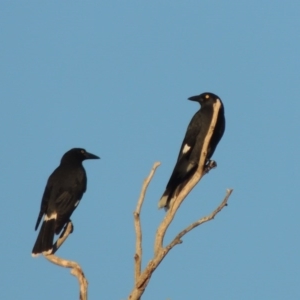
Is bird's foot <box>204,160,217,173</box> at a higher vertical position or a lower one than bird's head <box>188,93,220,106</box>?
lower

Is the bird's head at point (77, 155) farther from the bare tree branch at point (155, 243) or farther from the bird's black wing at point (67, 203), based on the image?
the bare tree branch at point (155, 243)

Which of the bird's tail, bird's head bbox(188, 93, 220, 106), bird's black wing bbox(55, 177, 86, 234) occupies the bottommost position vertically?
the bird's tail

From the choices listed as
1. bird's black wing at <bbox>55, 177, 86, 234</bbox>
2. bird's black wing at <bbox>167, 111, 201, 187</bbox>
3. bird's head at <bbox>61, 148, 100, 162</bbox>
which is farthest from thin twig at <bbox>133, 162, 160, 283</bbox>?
bird's head at <bbox>61, 148, 100, 162</bbox>

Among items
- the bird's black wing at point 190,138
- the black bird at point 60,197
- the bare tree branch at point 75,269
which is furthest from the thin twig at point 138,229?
the bird's black wing at point 190,138

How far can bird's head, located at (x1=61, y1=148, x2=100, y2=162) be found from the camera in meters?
11.7

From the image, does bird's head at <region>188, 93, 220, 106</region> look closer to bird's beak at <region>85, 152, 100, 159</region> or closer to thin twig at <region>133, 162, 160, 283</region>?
bird's beak at <region>85, 152, 100, 159</region>

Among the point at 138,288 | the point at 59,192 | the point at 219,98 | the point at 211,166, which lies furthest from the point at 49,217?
the point at 138,288

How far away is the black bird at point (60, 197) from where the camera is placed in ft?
31.8

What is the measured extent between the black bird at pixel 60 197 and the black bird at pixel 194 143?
131 cm

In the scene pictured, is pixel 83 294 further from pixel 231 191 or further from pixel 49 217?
pixel 49 217

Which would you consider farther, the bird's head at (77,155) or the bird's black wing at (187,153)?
the bird's head at (77,155)

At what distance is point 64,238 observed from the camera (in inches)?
338

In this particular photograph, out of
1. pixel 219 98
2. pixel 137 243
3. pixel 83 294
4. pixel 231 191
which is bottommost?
pixel 83 294

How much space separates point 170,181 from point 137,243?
3.58 metres
